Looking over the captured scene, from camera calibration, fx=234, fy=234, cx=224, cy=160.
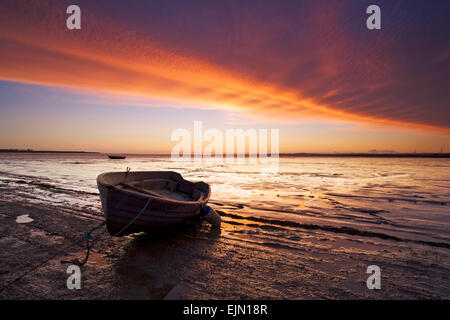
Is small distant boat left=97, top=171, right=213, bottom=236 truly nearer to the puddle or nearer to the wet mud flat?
the wet mud flat

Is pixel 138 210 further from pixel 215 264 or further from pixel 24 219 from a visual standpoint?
pixel 24 219

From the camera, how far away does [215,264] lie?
513 centimetres

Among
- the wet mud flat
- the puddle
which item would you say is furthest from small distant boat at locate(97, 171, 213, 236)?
the puddle

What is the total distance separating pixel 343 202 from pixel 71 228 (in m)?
11.6

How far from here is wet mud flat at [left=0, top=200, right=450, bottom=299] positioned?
4.14 meters

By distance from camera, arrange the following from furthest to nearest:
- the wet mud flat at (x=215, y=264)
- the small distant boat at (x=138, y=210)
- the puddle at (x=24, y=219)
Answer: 1. the puddle at (x=24, y=219)
2. the small distant boat at (x=138, y=210)
3. the wet mud flat at (x=215, y=264)

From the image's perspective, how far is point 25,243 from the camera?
600 cm

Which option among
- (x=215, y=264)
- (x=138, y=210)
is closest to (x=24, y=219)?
(x=138, y=210)

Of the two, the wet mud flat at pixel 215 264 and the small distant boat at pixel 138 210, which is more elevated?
the small distant boat at pixel 138 210

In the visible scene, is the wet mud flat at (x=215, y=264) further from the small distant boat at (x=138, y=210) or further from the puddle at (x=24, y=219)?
the small distant boat at (x=138, y=210)

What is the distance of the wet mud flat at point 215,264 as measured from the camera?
4141mm

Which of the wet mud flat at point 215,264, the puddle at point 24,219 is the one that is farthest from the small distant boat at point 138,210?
the puddle at point 24,219
